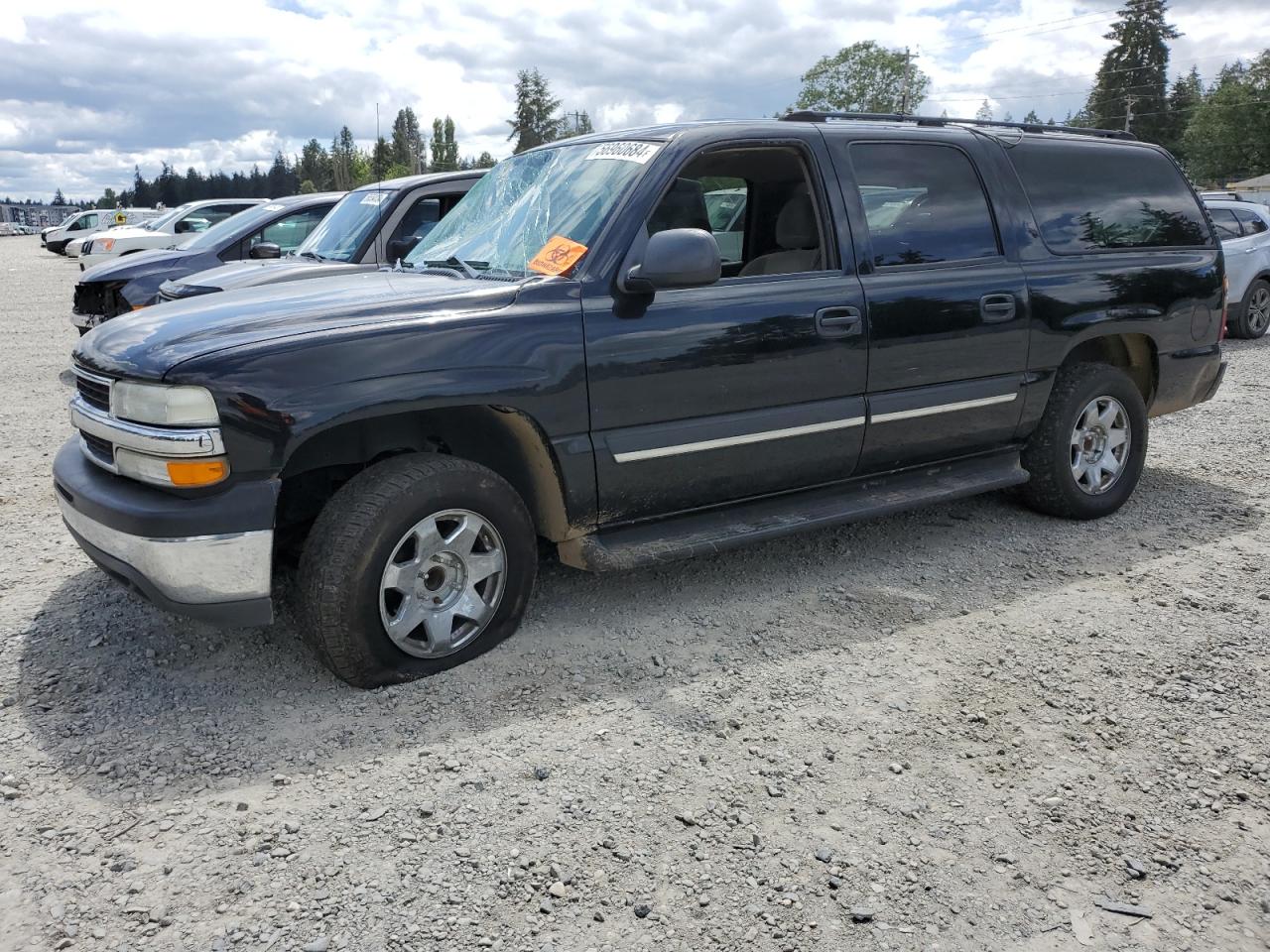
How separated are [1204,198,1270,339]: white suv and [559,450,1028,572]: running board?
919 centimetres

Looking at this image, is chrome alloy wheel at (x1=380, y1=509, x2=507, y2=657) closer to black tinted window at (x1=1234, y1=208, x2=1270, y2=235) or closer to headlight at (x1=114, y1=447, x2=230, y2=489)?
headlight at (x1=114, y1=447, x2=230, y2=489)

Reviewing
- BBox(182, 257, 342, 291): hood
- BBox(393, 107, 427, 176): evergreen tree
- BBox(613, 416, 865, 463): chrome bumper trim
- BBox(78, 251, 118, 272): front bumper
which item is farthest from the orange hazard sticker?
BBox(393, 107, 427, 176): evergreen tree

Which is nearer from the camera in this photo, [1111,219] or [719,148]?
[719,148]

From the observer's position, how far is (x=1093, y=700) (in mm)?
3459

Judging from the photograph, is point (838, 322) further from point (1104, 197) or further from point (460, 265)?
point (1104, 197)

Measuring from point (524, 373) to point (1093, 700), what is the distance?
2.21 m

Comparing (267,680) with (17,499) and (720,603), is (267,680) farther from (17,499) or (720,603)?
(17,499)

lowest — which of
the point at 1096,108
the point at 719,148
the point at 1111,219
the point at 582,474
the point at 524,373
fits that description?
the point at 582,474

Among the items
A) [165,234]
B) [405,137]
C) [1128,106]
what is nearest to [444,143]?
[405,137]

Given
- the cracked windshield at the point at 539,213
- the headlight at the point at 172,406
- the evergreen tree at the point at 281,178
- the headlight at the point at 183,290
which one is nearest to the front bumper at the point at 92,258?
the headlight at the point at 183,290

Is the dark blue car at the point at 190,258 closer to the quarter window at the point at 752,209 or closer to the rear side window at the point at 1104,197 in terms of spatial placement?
the quarter window at the point at 752,209

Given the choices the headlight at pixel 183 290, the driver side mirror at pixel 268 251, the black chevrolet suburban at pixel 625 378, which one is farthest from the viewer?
the driver side mirror at pixel 268 251

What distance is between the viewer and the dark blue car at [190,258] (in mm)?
9234

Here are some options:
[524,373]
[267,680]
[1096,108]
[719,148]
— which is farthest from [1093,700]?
[1096,108]
